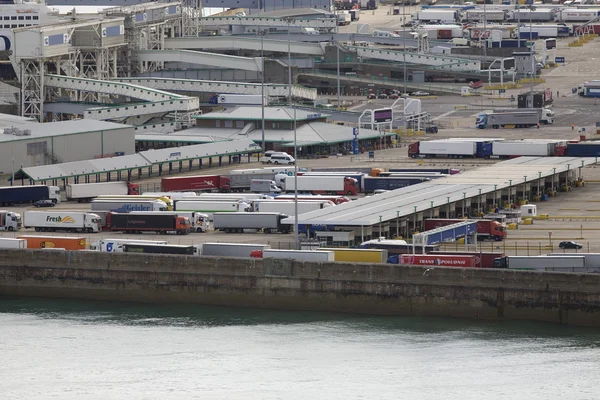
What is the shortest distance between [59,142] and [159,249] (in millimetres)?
27672

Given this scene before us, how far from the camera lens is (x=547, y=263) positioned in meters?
69.4

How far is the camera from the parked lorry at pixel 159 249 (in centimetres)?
7456

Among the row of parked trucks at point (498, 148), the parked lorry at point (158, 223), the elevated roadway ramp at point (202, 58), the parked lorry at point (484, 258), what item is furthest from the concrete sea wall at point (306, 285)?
the elevated roadway ramp at point (202, 58)

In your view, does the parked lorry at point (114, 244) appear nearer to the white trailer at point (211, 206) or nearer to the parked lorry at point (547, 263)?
the white trailer at point (211, 206)

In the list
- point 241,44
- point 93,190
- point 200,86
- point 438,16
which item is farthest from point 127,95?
point 438,16

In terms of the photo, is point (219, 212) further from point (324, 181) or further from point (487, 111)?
point (487, 111)

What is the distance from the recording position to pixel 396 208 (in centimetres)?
7881

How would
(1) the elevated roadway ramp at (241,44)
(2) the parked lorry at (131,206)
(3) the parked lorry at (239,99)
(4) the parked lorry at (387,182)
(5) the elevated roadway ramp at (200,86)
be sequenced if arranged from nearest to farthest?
(2) the parked lorry at (131,206), (4) the parked lorry at (387,182), (3) the parked lorry at (239,99), (5) the elevated roadway ramp at (200,86), (1) the elevated roadway ramp at (241,44)

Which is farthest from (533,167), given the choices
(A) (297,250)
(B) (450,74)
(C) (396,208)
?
(B) (450,74)

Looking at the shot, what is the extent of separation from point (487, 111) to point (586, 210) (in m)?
44.0

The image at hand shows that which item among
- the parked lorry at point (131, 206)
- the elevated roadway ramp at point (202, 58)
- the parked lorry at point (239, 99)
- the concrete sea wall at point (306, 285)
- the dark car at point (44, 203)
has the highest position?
the elevated roadway ramp at point (202, 58)

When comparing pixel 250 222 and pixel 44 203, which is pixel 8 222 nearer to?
pixel 44 203

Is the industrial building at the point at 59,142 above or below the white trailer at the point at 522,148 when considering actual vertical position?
above

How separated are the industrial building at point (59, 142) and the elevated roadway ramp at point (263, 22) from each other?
66.5m
